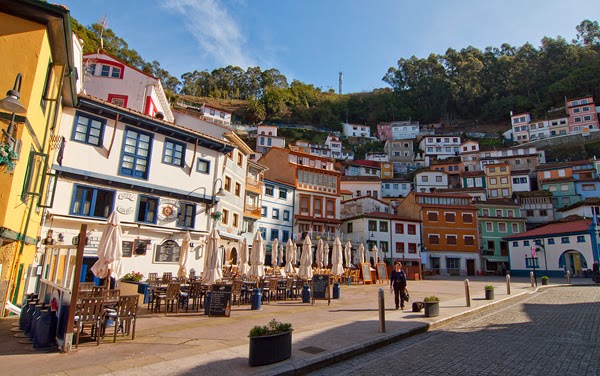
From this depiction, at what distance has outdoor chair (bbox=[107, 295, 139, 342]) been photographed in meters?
8.34

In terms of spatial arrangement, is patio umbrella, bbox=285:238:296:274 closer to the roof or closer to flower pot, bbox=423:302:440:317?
flower pot, bbox=423:302:440:317

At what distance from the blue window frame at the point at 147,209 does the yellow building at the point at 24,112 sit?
21.6ft

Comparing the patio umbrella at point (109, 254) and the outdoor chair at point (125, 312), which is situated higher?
the patio umbrella at point (109, 254)

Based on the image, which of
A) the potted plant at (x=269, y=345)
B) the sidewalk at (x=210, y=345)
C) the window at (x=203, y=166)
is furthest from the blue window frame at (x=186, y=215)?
the potted plant at (x=269, y=345)

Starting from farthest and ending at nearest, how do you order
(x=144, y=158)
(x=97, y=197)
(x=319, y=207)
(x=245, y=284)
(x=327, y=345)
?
(x=319, y=207)
(x=144, y=158)
(x=97, y=197)
(x=245, y=284)
(x=327, y=345)

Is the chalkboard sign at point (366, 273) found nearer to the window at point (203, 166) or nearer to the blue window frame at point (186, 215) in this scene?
the blue window frame at point (186, 215)

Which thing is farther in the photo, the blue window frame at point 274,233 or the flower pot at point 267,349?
the blue window frame at point 274,233

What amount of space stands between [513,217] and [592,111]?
48.4 metres

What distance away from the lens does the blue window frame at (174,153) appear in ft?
69.8

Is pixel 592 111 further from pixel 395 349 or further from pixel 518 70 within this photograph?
pixel 395 349

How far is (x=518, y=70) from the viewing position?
105 m

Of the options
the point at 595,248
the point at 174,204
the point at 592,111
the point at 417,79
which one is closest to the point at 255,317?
the point at 174,204

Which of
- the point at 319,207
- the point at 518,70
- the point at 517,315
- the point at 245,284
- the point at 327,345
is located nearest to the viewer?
the point at 327,345

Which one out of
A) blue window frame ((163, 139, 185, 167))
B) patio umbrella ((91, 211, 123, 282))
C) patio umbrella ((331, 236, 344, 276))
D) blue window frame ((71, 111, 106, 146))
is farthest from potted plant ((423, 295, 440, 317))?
blue window frame ((71, 111, 106, 146))
